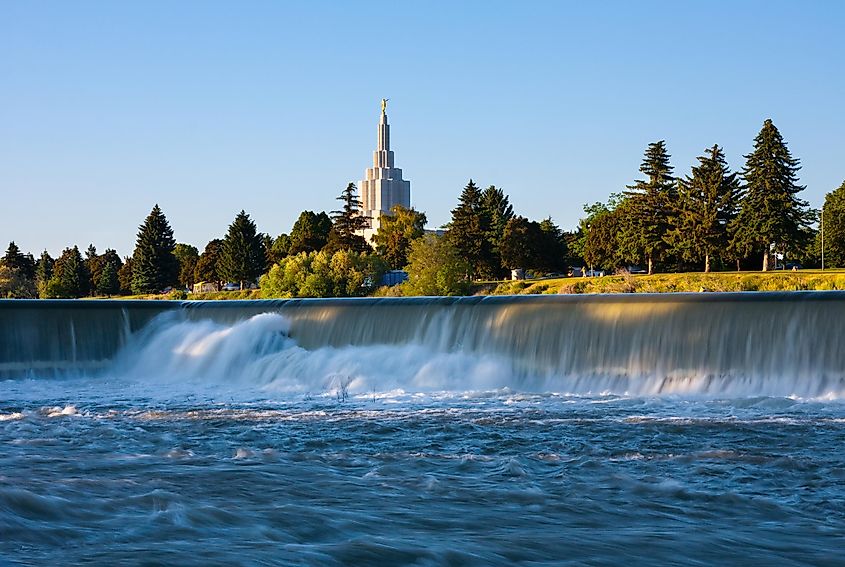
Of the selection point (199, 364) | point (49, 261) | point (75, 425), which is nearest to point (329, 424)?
point (75, 425)

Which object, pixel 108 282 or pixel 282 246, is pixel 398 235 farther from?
pixel 108 282

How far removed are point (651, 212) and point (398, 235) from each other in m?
33.1

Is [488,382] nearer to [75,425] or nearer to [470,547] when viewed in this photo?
[75,425]

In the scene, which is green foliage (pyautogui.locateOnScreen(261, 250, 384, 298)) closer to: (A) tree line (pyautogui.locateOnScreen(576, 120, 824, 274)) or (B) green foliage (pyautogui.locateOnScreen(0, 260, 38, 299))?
(A) tree line (pyautogui.locateOnScreen(576, 120, 824, 274))

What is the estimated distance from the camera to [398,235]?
103 meters

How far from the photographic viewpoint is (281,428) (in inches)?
602

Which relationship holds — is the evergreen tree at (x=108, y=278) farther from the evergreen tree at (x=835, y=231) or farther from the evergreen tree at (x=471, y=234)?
the evergreen tree at (x=835, y=231)

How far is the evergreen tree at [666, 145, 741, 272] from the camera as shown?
69.9m

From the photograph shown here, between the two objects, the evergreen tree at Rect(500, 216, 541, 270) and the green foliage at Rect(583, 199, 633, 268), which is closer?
the green foliage at Rect(583, 199, 633, 268)

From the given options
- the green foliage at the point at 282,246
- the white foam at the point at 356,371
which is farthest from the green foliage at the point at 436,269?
the white foam at the point at 356,371

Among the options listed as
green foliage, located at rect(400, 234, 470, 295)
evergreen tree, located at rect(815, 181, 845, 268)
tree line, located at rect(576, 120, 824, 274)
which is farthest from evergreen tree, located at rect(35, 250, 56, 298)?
evergreen tree, located at rect(815, 181, 845, 268)

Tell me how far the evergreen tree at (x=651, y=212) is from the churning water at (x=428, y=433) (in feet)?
166

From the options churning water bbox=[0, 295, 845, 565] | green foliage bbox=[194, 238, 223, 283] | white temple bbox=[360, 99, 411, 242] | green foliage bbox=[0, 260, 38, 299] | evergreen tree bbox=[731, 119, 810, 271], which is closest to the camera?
churning water bbox=[0, 295, 845, 565]

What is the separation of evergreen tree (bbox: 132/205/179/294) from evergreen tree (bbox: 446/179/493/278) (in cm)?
2999
